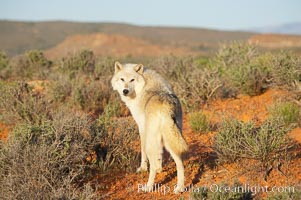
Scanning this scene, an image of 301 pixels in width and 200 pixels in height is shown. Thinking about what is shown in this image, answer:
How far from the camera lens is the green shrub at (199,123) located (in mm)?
8742

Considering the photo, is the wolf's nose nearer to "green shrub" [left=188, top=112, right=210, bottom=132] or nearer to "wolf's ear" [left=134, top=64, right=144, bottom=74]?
"wolf's ear" [left=134, top=64, right=144, bottom=74]

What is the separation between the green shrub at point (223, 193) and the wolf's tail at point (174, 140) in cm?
67

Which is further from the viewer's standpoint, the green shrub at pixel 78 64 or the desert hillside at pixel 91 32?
the desert hillside at pixel 91 32

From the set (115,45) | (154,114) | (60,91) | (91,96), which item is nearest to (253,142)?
(154,114)

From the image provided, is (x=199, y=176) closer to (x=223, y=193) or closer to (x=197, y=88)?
(x=223, y=193)

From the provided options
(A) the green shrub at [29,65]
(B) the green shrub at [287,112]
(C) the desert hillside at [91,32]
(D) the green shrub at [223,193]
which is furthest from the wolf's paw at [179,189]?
(C) the desert hillside at [91,32]

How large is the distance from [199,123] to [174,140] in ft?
11.1

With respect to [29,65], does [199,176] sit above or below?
below

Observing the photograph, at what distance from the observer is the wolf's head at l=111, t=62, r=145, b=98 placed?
22.1 feet

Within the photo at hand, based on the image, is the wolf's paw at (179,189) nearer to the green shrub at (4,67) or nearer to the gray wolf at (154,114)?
the gray wolf at (154,114)

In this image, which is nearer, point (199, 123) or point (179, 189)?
point (179, 189)

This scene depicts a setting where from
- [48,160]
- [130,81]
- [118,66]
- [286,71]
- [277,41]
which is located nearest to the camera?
[48,160]

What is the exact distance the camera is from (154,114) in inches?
224

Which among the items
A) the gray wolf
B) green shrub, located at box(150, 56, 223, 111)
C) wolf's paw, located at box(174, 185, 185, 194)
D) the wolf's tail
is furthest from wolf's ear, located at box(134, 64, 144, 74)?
green shrub, located at box(150, 56, 223, 111)
